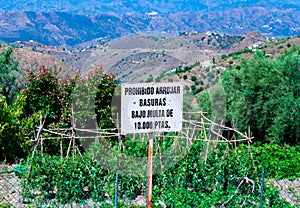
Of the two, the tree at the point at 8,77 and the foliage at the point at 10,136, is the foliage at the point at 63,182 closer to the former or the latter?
the foliage at the point at 10,136

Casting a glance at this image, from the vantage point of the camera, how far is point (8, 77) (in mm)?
17500

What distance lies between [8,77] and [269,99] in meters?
11.1

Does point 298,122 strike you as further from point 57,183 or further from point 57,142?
point 57,183

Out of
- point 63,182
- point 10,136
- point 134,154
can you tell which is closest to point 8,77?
point 10,136

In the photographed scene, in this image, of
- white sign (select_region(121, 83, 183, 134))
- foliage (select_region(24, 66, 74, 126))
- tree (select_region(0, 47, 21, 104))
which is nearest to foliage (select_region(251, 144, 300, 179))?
white sign (select_region(121, 83, 183, 134))

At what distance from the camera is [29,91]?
30.7 ft

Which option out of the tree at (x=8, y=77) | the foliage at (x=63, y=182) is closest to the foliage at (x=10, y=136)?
the foliage at (x=63, y=182)

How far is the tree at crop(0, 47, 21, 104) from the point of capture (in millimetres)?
17188

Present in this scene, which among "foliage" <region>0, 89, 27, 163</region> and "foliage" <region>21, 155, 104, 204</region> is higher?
"foliage" <region>0, 89, 27, 163</region>

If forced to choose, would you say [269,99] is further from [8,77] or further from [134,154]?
[8,77]

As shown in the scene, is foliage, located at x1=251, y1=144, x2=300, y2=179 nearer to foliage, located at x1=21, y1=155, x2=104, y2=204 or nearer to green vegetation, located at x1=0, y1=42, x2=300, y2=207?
green vegetation, located at x1=0, y1=42, x2=300, y2=207

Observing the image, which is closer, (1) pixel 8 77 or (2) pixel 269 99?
(2) pixel 269 99

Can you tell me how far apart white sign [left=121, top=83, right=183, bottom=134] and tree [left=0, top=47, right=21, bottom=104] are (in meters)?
14.6

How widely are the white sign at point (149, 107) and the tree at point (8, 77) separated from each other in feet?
47.8
